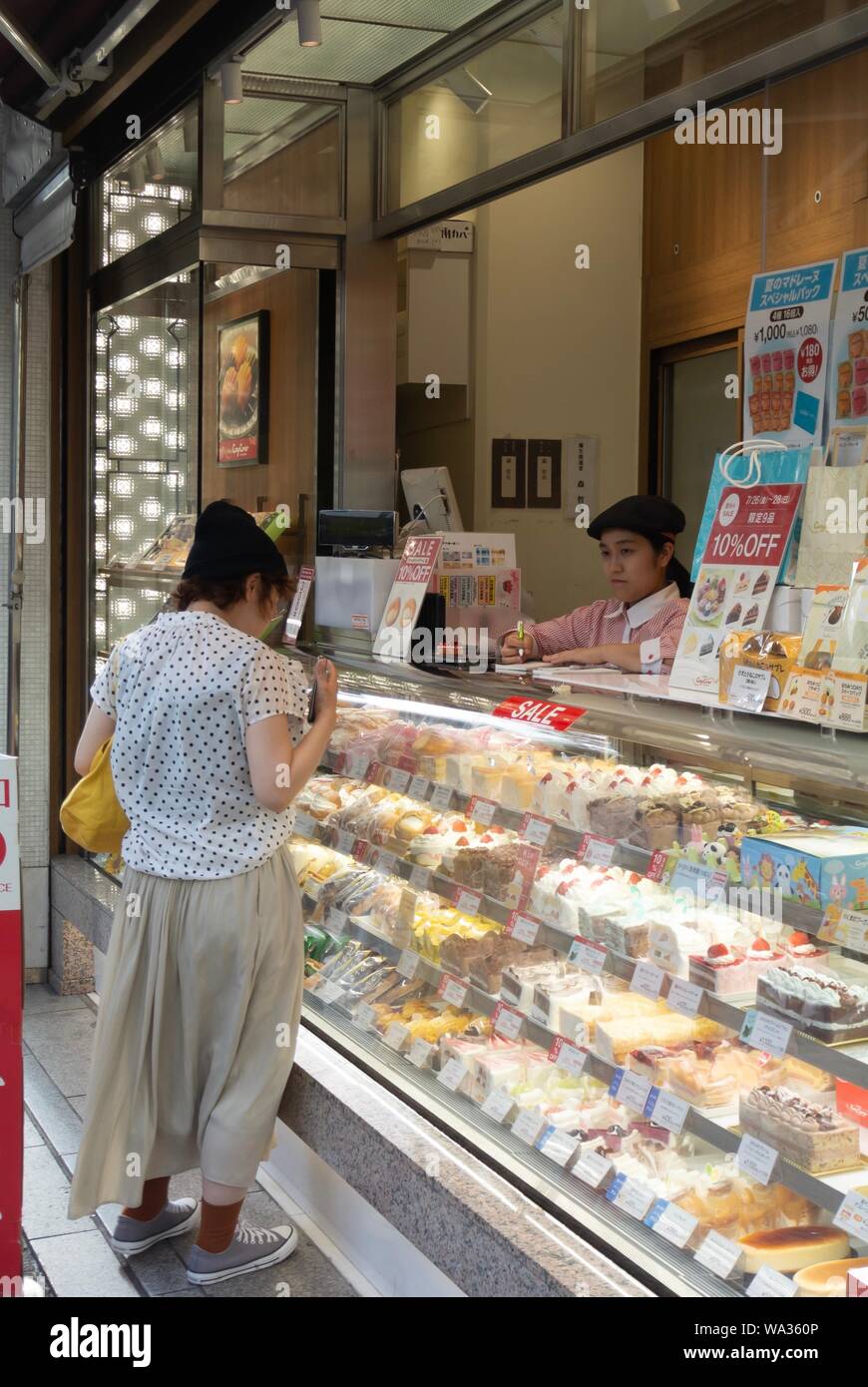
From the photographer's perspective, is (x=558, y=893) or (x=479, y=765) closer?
(x=558, y=893)

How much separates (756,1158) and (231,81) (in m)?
4.24

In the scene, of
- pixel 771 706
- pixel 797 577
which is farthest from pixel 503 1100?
pixel 797 577

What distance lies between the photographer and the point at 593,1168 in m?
2.78

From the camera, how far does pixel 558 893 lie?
3.12m

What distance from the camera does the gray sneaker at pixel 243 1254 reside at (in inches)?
141

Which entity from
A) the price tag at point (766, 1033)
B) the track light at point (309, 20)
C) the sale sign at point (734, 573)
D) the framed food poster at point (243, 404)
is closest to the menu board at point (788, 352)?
the sale sign at point (734, 573)

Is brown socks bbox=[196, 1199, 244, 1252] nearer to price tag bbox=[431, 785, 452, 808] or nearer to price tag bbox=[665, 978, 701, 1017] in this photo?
price tag bbox=[431, 785, 452, 808]

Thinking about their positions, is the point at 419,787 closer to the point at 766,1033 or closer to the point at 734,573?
the point at 734,573

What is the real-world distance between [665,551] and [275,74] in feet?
7.91

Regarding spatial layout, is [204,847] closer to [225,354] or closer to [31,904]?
[225,354]

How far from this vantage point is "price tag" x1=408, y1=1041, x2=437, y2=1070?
3.49m

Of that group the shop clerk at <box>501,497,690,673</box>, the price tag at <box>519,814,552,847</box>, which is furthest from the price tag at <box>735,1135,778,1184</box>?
the shop clerk at <box>501,497,690,673</box>

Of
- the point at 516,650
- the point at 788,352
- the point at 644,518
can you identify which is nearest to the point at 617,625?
Answer: the point at 644,518

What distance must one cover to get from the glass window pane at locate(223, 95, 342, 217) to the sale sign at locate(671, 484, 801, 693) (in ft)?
9.29
